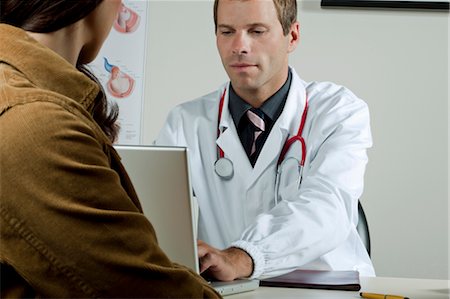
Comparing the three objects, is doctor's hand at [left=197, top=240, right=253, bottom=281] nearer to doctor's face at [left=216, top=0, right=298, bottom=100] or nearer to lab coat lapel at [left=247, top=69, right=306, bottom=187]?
lab coat lapel at [left=247, top=69, right=306, bottom=187]

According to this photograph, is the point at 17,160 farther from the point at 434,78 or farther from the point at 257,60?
the point at 434,78

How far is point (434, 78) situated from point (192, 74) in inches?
30.0

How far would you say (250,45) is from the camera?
1636 millimetres

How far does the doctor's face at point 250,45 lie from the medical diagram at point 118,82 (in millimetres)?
793

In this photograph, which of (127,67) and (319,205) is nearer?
(319,205)

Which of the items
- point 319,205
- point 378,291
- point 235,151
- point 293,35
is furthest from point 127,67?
point 378,291

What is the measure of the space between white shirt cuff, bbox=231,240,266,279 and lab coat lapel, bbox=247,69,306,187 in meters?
0.39

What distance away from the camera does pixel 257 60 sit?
5.37 feet

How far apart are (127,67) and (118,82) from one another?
2.8 inches

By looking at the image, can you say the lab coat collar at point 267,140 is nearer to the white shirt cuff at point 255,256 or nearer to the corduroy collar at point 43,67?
the white shirt cuff at point 255,256

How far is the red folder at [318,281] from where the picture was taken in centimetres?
108

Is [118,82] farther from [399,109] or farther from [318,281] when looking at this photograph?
[318,281]

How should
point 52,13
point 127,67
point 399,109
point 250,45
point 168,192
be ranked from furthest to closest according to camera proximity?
point 127,67 → point 399,109 → point 250,45 → point 168,192 → point 52,13

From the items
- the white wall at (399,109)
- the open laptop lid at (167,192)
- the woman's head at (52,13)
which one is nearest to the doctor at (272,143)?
the open laptop lid at (167,192)
